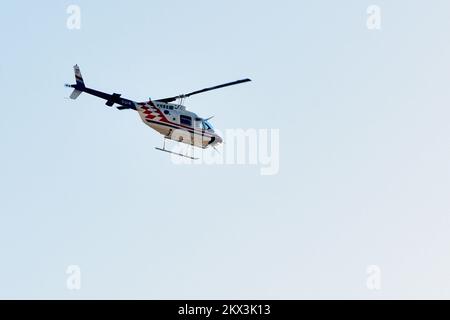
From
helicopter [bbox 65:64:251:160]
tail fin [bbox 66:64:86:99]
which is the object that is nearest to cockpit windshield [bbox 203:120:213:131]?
helicopter [bbox 65:64:251:160]

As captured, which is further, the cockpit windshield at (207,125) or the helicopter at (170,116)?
the cockpit windshield at (207,125)

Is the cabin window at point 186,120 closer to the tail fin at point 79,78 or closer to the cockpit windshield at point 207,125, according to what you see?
the cockpit windshield at point 207,125

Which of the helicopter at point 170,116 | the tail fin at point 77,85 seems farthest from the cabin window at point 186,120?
the tail fin at point 77,85

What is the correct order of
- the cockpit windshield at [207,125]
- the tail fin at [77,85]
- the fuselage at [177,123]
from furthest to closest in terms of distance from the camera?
the cockpit windshield at [207,125]
the fuselage at [177,123]
the tail fin at [77,85]

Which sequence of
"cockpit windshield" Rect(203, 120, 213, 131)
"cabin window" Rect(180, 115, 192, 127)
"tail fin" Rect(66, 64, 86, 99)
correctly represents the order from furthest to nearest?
"cockpit windshield" Rect(203, 120, 213, 131)
"cabin window" Rect(180, 115, 192, 127)
"tail fin" Rect(66, 64, 86, 99)

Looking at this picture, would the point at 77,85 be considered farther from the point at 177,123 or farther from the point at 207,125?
the point at 207,125

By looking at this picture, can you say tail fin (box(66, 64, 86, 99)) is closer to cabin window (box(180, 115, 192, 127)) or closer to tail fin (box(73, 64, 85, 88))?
tail fin (box(73, 64, 85, 88))

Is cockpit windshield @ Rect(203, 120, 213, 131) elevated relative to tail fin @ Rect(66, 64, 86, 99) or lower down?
lower down

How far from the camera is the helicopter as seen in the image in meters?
56.3

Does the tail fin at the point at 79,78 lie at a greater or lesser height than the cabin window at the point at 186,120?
greater

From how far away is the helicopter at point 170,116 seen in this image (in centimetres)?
5631

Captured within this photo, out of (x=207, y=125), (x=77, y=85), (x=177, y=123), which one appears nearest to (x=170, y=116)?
(x=177, y=123)
